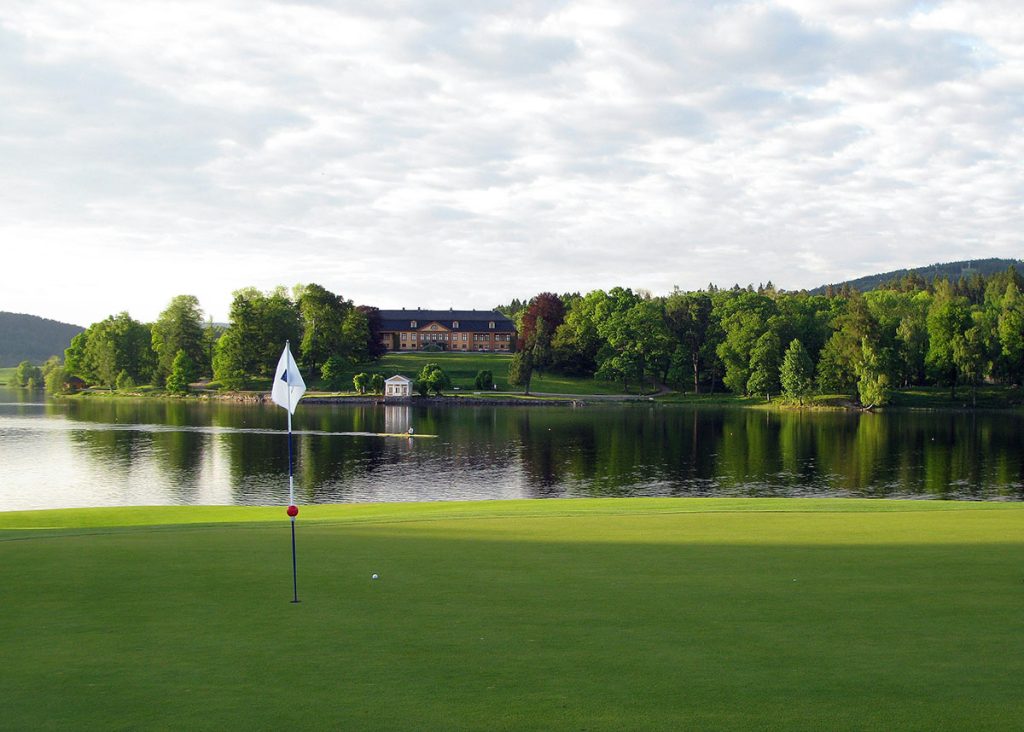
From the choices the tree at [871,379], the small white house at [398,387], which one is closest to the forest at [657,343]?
the tree at [871,379]

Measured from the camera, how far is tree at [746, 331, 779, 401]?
Answer: 4550 inches

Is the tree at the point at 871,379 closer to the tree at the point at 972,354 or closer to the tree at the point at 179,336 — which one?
the tree at the point at 972,354

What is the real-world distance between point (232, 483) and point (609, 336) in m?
94.4

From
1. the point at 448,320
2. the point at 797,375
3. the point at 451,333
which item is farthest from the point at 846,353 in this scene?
the point at 448,320

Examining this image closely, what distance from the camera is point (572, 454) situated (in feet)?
187

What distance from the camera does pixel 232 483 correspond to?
43.1 metres

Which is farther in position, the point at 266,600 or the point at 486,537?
the point at 486,537

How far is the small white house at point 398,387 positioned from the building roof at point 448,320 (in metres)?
57.6

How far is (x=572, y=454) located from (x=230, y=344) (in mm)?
89747

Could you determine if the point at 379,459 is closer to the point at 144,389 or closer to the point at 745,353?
the point at 745,353

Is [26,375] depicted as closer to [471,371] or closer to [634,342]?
[471,371]

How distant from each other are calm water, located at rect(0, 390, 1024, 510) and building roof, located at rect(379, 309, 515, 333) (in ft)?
283

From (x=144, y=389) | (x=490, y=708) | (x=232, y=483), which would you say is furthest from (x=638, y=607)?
(x=144, y=389)

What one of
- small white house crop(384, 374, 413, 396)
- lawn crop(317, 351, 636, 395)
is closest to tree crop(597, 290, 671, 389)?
lawn crop(317, 351, 636, 395)
